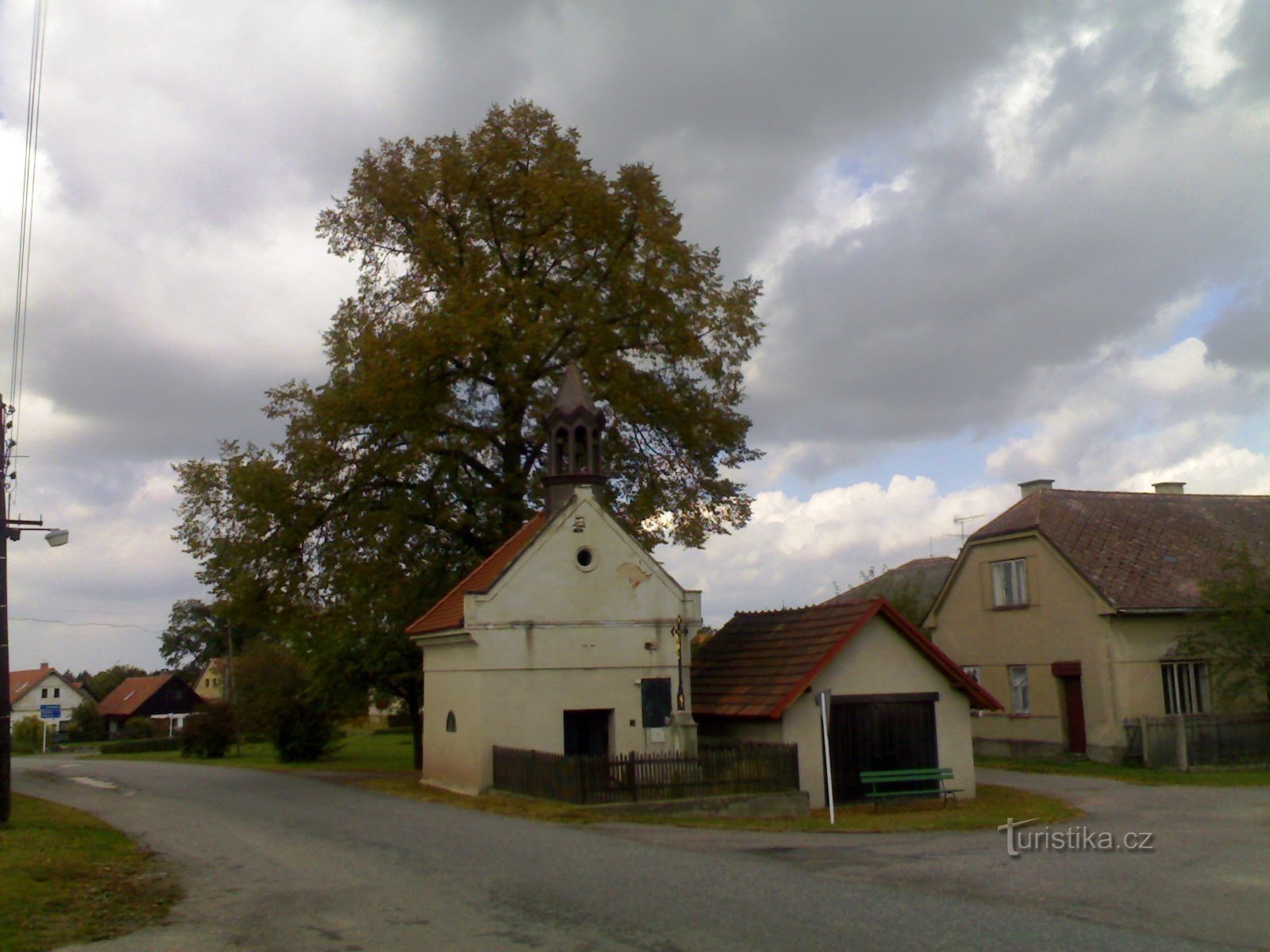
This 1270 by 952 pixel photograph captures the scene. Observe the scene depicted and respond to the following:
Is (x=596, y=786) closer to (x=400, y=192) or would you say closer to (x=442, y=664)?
(x=442, y=664)

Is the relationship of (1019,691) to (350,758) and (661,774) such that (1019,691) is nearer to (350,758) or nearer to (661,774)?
(661,774)

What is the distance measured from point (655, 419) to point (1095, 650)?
13.3 metres

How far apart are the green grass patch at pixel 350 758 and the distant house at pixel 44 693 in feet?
122

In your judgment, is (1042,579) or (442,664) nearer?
(442,664)

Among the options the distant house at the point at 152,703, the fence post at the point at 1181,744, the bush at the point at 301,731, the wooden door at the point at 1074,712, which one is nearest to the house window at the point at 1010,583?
the wooden door at the point at 1074,712

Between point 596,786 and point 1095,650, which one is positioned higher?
point 1095,650

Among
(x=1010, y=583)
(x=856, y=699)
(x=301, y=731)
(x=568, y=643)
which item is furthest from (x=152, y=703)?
(x=856, y=699)

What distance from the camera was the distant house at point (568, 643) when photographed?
24109 mm

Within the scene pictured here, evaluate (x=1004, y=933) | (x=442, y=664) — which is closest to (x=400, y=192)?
(x=442, y=664)

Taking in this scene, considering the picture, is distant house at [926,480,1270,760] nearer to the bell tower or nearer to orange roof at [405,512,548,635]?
the bell tower

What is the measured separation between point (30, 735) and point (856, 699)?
62421 millimetres

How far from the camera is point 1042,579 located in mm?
33469

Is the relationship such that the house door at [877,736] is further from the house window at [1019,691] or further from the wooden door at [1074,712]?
the house window at [1019,691]

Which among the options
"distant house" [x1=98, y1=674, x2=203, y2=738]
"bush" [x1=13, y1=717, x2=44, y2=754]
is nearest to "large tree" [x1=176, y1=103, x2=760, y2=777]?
"bush" [x1=13, y1=717, x2=44, y2=754]
